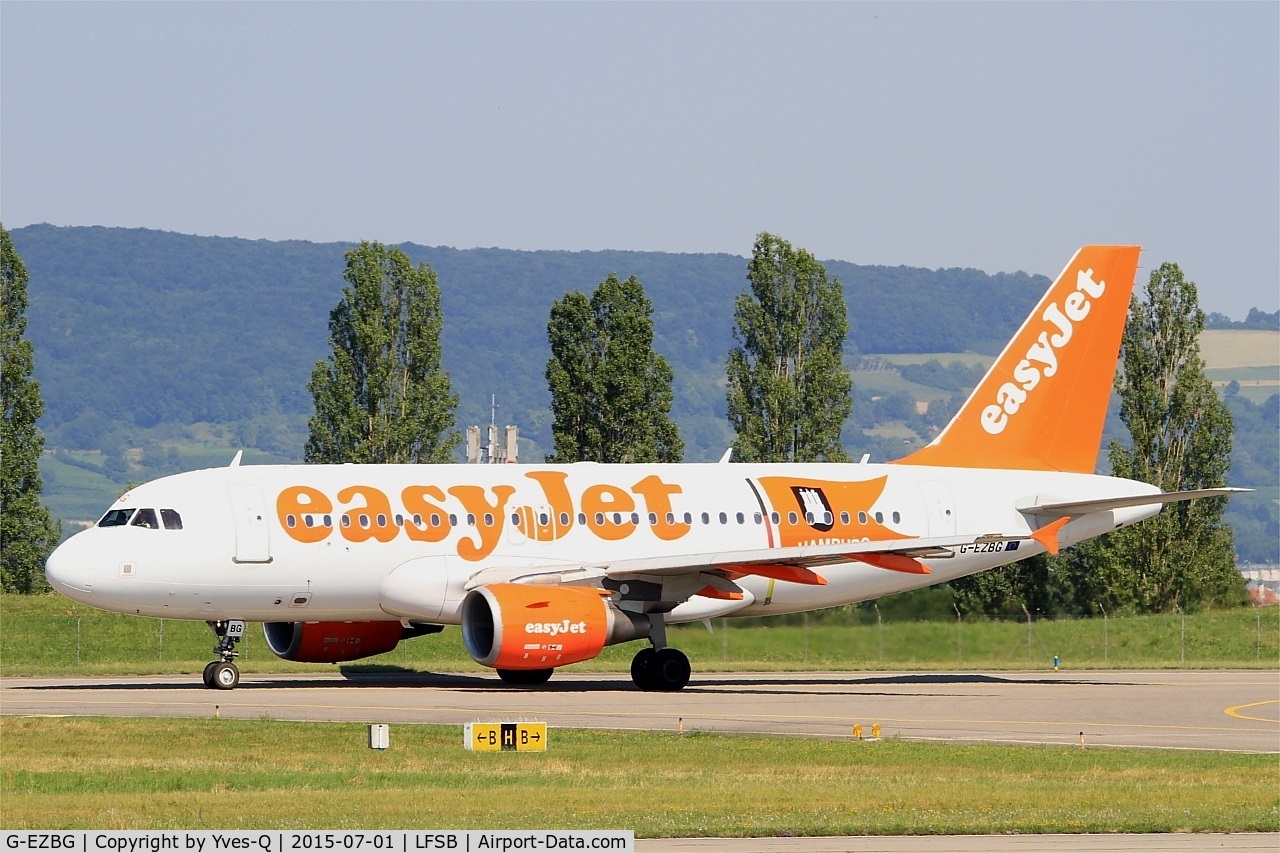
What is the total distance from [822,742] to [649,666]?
37.5 ft

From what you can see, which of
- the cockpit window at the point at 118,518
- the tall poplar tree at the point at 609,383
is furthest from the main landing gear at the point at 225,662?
the tall poplar tree at the point at 609,383

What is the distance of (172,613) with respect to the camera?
40156 millimetres

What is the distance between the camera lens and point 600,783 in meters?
25.4

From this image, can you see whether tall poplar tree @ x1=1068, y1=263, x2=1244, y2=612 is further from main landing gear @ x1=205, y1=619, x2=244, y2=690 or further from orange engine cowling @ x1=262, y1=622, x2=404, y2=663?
main landing gear @ x1=205, y1=619, x2=244, y2=690

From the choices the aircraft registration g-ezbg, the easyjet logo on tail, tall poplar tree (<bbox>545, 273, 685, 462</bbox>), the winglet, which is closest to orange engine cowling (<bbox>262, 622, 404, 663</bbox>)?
the aircraft registration g-ezbg

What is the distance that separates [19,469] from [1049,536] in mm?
44713

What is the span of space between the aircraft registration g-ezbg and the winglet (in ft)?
0.27

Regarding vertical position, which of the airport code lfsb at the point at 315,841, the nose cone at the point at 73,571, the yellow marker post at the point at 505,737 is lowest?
the yellow marker post at the point at 505,737

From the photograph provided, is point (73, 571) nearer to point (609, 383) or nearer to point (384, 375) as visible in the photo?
point (609, 383)

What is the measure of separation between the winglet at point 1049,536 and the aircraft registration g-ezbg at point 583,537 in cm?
8

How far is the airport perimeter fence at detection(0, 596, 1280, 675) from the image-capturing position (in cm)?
4722

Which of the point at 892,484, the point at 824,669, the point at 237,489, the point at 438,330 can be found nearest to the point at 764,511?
the point at 892,484

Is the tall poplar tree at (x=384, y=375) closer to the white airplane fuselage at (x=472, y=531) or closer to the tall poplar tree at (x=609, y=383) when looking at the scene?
the tall poplar tree at (x=609, y=383)

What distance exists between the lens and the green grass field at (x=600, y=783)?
21547 millimetres
